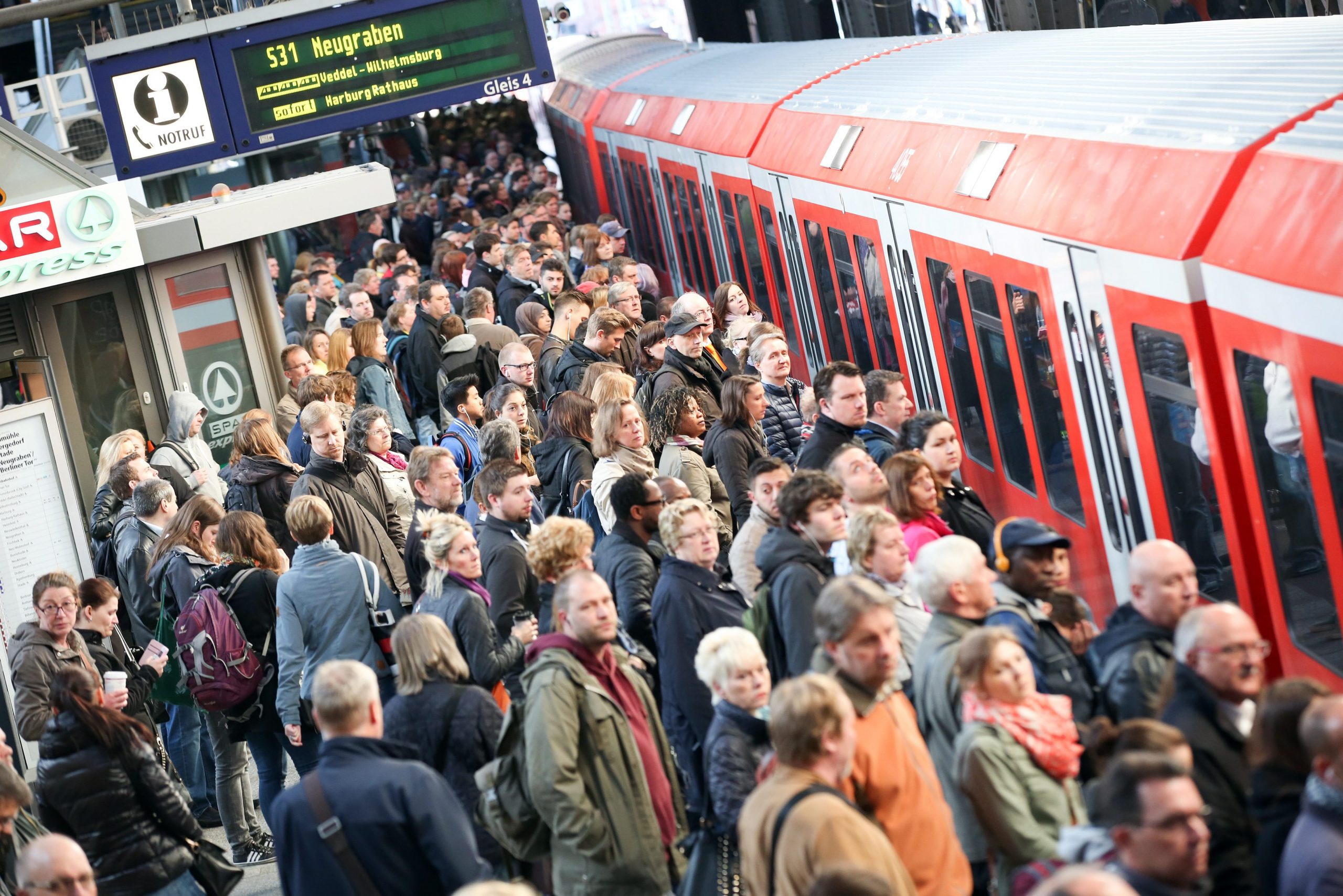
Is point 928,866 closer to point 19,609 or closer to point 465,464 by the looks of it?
point 465,464

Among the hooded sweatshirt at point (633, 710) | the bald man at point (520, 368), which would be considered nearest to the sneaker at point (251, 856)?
the bald man at point (520, 368)

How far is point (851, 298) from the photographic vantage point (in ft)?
35.6

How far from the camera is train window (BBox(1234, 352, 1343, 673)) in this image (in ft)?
16.2

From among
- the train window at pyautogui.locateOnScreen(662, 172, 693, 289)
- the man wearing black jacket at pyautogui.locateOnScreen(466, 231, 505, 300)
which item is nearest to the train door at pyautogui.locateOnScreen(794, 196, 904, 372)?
the man wearing black jacket at pyautogui.locateOnScreen(466, 231, 505, 300)

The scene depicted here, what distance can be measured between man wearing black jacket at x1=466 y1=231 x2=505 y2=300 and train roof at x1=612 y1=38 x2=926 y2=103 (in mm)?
2527

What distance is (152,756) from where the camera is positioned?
613 cm

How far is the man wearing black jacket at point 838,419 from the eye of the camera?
7379 mm

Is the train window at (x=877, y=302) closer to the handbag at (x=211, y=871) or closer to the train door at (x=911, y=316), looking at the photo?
the train door at (x=911, y=316)

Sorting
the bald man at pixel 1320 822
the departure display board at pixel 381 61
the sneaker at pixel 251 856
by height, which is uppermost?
the departure display board at pixel 381 61

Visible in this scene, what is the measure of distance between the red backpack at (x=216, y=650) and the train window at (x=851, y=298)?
4.61m

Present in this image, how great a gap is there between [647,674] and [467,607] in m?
0.72

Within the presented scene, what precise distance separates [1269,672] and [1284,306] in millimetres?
1337

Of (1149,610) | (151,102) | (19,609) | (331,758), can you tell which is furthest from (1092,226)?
(151,102)

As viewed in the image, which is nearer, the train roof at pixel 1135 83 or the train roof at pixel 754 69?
the train roof at pixel 1135 83
